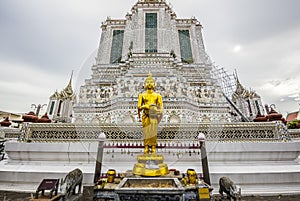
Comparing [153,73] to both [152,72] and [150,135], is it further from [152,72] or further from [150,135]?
[150,135]

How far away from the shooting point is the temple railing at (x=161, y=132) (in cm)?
559

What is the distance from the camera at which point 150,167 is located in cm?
342

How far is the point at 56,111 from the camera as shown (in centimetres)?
2212

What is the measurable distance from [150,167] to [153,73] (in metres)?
13.7

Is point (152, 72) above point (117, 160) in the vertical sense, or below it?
above

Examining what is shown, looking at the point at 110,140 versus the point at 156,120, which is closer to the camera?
the point at 156,120

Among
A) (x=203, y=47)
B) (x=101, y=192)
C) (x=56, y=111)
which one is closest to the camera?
(x=101, y=192)

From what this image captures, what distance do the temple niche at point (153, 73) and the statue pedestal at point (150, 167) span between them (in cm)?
970

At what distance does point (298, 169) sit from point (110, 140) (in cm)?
658

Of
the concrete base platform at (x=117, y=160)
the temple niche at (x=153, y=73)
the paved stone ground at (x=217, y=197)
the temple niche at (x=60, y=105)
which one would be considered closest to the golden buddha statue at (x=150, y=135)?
the concrete base platform at (x=117, y=160)

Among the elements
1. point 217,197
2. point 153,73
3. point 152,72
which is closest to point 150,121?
point 217,197

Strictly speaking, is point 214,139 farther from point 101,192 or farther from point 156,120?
point 101,192

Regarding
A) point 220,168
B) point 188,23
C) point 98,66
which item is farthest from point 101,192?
point 188,23

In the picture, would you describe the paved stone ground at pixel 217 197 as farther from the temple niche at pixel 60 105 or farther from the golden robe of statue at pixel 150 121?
the temple niche at pixel 60 105
